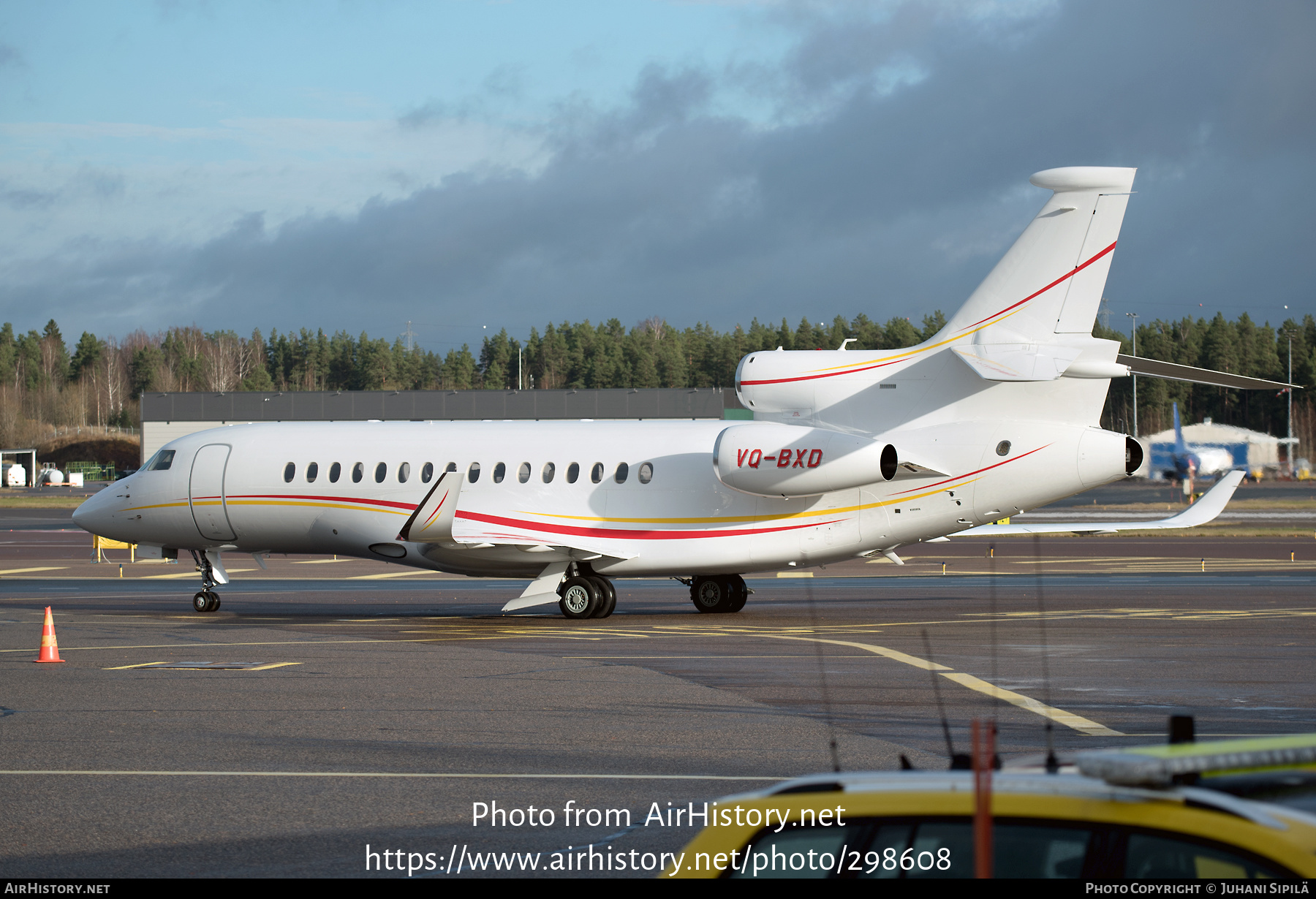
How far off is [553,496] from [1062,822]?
21.2 meters

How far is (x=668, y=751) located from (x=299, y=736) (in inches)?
137

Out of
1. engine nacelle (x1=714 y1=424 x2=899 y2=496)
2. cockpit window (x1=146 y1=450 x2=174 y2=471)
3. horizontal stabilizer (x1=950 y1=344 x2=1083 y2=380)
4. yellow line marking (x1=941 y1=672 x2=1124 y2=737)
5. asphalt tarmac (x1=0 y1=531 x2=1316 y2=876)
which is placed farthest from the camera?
cockpit window (x1=146 y1=450 x2=174 y2=471)

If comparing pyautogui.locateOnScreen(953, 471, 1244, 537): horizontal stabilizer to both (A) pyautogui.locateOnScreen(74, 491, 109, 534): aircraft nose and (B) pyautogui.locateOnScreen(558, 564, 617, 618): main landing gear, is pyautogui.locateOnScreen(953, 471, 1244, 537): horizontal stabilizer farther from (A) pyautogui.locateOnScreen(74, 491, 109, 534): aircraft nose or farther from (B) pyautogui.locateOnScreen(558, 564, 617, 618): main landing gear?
(A) pyautogui.locateOnScreen(74, 491, 109, 534): aircraft nose

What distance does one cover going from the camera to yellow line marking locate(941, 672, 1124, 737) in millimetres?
11977

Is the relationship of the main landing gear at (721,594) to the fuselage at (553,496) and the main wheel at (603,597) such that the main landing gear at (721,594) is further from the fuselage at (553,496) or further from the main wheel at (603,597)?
the main wheel at (603,597)

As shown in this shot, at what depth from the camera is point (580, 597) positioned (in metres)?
24.1

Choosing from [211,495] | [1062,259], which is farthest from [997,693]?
[211,495]

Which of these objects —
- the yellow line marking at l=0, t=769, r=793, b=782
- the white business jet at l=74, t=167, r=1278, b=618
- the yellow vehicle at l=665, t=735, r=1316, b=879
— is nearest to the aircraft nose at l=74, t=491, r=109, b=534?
the white business jet at l=74, t=167, r=1278, b=618

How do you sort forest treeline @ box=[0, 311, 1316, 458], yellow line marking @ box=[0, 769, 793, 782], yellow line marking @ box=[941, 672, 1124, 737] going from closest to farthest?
yellow line marking @ box=[0, 769, 793, 782] → yellow line marking @ box=[941, 672, 1124, 737] → forest treeline @ box=[0, 311, 1316, 458]

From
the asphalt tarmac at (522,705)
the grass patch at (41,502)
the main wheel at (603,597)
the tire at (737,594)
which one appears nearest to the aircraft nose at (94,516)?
the asphalt tarmac at (522,705)

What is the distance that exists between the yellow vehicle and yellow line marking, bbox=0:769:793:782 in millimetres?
6287

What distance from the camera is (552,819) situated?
893 cm

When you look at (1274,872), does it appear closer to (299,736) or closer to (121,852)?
(121,852)

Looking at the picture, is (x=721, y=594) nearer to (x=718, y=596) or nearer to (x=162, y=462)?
(x=718, y=596)
